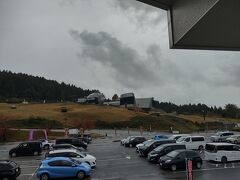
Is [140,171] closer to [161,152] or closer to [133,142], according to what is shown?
[161,152]

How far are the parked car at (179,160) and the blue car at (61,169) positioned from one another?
230 inches

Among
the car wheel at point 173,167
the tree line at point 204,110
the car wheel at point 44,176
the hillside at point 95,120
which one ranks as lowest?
the car wheel at point 44,176

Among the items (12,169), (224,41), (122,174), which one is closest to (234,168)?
(122,174)

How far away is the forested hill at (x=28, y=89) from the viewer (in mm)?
171500

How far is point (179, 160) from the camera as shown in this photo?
29.3 metres

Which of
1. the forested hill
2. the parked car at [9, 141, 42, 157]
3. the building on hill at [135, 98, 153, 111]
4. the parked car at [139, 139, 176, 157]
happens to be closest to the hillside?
the building on hill at [135, 98, 153, 111]

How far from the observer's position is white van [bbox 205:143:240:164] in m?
32.3

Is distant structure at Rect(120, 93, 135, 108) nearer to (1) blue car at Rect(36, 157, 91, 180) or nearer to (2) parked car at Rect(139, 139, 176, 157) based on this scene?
(2) parked car at Rect(139, 139, 176, 157)

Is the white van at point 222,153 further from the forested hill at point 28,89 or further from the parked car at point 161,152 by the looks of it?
the forested hill at point 28,89

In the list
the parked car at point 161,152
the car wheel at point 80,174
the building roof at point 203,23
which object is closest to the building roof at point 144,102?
the parked car at point 161,152

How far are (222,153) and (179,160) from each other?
493 cm

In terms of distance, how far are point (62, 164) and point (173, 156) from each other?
815 cm

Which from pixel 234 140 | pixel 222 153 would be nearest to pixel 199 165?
pixel 222 153

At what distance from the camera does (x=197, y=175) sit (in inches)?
1057
